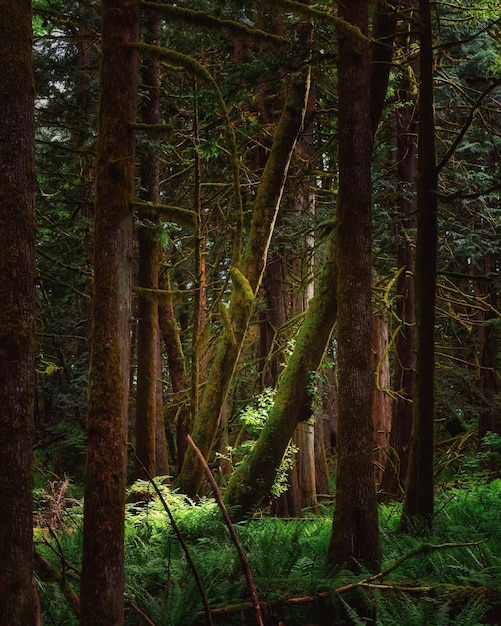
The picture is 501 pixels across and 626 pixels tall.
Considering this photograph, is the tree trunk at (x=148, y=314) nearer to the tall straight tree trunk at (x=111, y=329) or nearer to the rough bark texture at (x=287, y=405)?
the rough bark texture at (x=287, y=405)

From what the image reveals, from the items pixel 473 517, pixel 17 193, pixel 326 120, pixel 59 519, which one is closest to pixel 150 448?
pixel 59 519

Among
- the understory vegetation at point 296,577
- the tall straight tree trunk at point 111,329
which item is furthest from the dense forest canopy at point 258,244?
the understory vegetation at point 296,577

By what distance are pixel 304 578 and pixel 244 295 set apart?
19.4 ft

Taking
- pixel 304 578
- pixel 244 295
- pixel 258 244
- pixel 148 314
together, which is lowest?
pixel 304 578

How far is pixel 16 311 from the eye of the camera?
14.9ft

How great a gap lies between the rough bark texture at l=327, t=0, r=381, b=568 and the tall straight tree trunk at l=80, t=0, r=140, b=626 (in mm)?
2462

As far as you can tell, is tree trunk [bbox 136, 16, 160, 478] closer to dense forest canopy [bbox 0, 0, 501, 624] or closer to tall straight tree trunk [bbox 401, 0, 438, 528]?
dense forest canopy [bbox 0, 0, 501, 624]

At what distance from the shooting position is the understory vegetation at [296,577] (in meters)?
5.45

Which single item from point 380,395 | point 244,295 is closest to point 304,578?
point 244,295

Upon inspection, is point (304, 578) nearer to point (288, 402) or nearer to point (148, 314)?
point (288, 402)

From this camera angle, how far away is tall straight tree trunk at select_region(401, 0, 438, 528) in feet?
26.0

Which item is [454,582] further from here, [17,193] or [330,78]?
[330,78]

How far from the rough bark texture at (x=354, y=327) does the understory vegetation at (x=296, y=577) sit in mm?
379

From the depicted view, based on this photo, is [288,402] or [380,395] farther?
[380,395]
